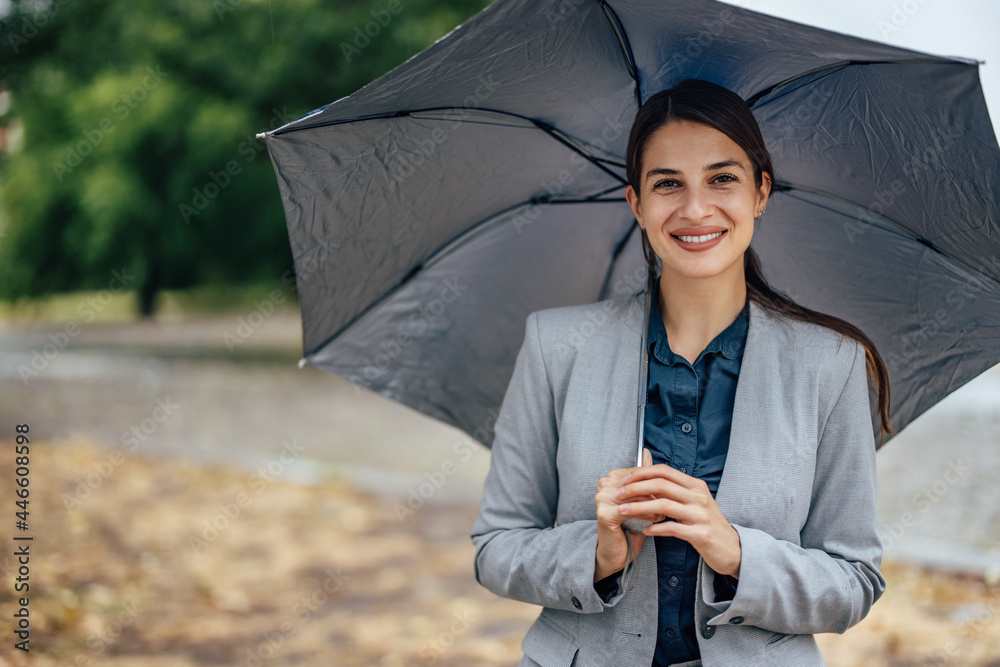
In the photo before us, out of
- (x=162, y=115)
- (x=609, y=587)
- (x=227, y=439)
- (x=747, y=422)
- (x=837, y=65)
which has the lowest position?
(x=227, y=439)

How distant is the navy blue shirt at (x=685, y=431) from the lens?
186 cm

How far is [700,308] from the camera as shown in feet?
6.77

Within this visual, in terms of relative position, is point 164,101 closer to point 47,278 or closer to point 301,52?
point 301,52

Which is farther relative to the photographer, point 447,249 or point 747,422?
point 447,249

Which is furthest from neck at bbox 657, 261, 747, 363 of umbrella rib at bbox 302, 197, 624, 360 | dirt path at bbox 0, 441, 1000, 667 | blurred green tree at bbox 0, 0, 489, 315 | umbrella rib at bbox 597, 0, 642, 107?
blurred green tree at bbox 0, 0, 489, 315

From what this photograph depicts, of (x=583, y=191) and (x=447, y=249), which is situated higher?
(x=583, y=191)

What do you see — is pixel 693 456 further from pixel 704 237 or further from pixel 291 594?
pixel 291 594

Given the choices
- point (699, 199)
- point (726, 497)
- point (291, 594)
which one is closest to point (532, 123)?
point (699, 199)

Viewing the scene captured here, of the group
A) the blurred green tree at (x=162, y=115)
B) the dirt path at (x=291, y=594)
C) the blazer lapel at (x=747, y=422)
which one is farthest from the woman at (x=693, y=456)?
the blurred green tree at (x=162, y=115)

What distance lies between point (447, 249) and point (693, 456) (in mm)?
1179

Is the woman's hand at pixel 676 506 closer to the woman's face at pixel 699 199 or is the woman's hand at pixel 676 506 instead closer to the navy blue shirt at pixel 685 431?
the navy blue shirt at pixel 685 431

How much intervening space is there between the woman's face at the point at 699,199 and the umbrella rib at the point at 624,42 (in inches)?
10.9

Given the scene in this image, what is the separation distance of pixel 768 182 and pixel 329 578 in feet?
13.8

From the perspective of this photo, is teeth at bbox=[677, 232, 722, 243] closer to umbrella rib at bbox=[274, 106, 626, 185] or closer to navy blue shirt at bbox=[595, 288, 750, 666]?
navy blue shirt at bbox=[595, 288, 750, 666]
